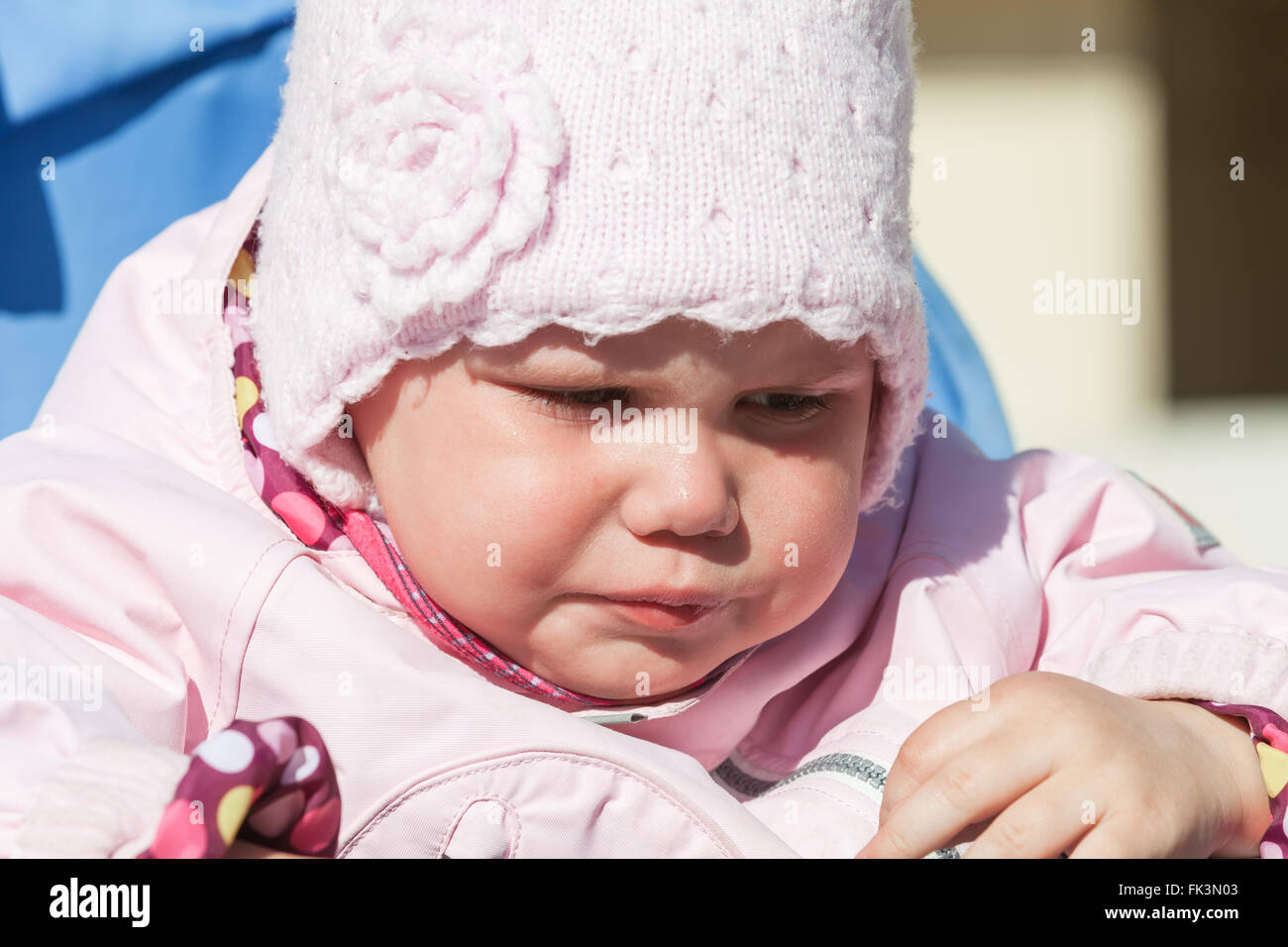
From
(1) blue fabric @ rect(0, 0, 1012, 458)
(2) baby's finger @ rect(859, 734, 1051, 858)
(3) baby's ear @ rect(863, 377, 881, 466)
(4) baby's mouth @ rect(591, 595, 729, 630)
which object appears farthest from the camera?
(1) blue fabric @ rect(0, 0, 1012, 458)

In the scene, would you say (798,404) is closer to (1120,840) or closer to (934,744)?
(934,744)

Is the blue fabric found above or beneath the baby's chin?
above

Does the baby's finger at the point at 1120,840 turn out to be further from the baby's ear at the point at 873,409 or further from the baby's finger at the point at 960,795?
the baby's ear at the point at 873,409

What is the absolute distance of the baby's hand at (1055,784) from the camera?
81 centimetres

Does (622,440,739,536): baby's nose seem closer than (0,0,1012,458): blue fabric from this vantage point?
Yes

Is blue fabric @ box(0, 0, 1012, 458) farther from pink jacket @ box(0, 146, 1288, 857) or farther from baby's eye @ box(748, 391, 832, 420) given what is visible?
baby's eye @ box(748, 391, 832, 420)

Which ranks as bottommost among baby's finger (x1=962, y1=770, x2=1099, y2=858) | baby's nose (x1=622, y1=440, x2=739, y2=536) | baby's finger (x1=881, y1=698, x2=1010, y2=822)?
baby's finger (x1=962, y1=770, x2=1099, y2=858)

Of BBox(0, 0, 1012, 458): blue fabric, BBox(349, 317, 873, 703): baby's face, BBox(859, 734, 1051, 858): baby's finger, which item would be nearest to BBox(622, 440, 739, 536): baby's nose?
BBox(349, 317, 873, 703): baby's face

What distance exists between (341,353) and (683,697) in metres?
0.40

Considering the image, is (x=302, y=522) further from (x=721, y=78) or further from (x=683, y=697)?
(x=721, y=78)

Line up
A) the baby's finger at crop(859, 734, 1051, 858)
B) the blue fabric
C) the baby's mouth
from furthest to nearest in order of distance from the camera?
the blue fabric
the baby's mouth
the baby's finger at crop(859, 734, 1051, 858)

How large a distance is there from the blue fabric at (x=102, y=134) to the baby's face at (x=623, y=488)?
57cm

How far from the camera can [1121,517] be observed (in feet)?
4.10

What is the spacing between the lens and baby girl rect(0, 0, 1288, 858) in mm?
838
